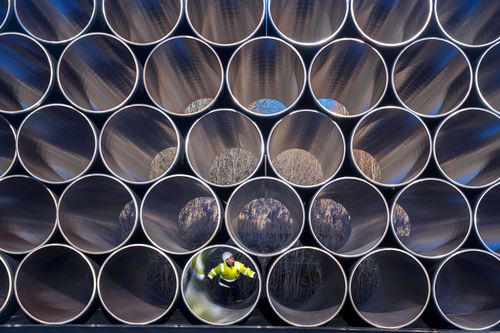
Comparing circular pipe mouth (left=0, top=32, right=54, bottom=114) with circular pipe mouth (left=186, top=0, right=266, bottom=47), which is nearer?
circular pipe mouth (left=0, top=32, right=54, bottom=114)

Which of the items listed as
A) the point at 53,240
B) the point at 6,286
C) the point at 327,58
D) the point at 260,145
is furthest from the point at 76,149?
the point at 327,58

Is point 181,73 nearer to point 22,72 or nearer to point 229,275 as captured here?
point 22,72

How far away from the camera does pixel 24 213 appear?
328cm

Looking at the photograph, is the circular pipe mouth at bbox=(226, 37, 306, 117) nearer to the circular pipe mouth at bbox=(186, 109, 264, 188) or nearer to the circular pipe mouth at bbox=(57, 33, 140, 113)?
the circular pipe mouth at bbox=(186, 109, 264, 188)

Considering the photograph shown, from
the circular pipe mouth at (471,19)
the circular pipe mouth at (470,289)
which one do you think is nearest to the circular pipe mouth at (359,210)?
the circular pipe mouth at (470,289)

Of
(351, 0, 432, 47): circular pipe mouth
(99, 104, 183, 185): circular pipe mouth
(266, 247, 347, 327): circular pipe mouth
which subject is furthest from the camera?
(351, 0, 432, 47): circular pipe mouth

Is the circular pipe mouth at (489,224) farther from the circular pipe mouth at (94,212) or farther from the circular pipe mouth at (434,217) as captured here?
the circular pipe mouth at (94,212)

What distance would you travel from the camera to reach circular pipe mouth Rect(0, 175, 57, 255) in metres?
2.91

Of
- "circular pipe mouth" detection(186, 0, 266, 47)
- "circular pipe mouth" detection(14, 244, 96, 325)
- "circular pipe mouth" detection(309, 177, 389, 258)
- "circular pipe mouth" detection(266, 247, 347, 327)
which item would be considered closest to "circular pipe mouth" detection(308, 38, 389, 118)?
"circular pipe mouth" detection(309, 177, 389, 258)

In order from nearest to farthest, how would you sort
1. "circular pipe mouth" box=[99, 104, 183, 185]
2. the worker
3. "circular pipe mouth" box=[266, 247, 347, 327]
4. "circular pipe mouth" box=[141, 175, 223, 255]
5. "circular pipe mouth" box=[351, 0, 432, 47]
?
"circular pipe mouth" box=[266, 247, 347, 327], "circular pipe mouth" box=[141, 175, 223, 255], "circular pipe mouth" box=[99, 104, 183, 185], "circular pipe mouth" box=[351, 0, 432, 47], the worker

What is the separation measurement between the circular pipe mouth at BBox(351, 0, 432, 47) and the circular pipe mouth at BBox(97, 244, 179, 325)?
8.42 ft

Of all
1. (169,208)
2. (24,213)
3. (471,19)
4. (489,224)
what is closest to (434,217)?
(489,224)

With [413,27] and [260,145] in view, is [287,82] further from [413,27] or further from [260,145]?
[413,27]

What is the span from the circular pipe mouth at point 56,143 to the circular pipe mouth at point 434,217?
258 centimetres
